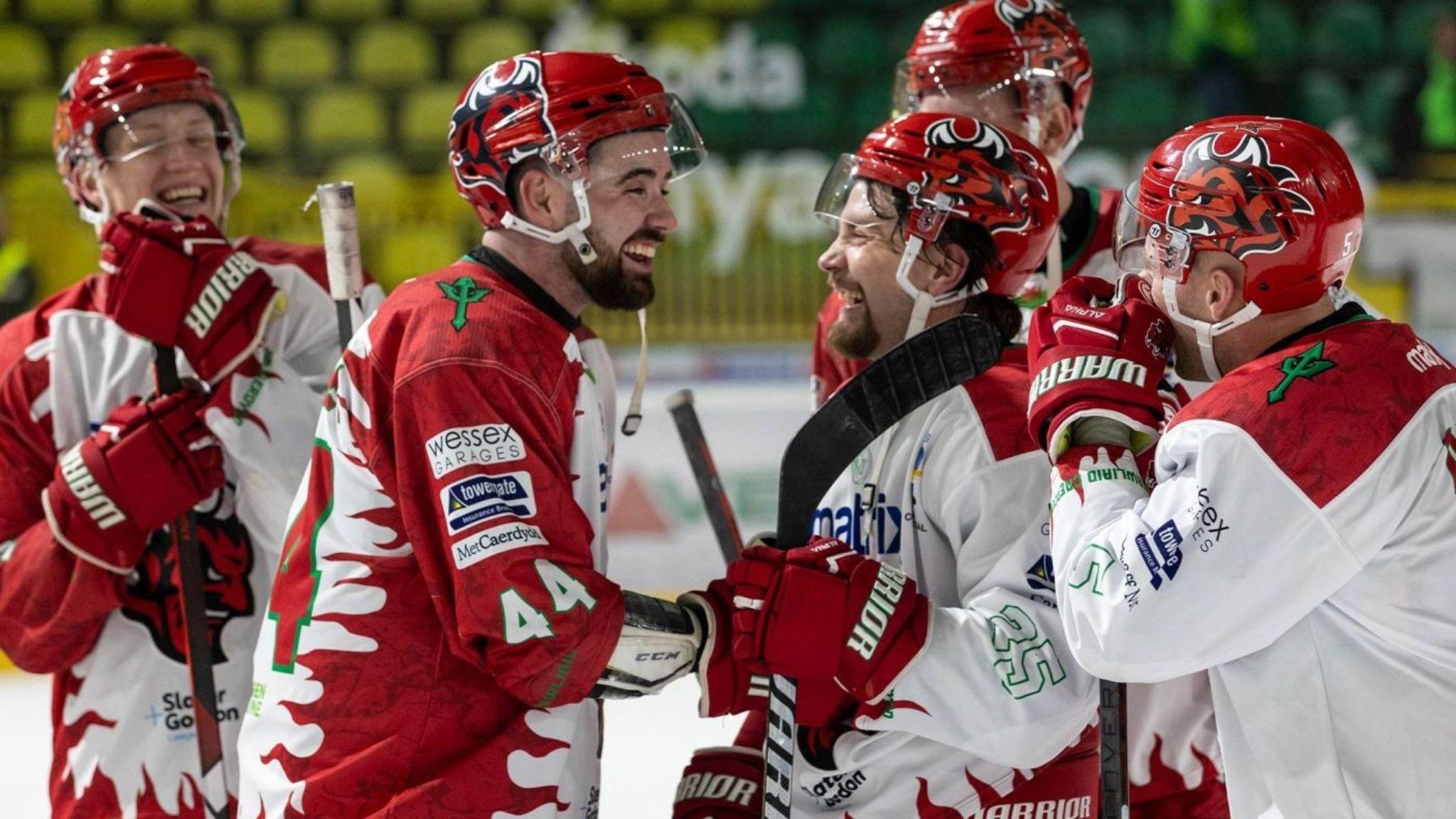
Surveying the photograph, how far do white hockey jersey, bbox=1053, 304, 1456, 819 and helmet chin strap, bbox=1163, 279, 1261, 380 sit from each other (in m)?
0.08

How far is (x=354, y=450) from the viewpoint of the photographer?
78.1 inches

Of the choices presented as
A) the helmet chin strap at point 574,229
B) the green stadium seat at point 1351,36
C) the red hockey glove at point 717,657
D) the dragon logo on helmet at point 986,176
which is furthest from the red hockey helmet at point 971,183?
the green stadium seat at point 1351,36

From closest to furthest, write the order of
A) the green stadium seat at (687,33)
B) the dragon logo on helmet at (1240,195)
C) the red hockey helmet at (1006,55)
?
the dragon logo on helmet at (1240,195)
the red hockey helmet at (1006,55)
the green stadium seat at (687,33)

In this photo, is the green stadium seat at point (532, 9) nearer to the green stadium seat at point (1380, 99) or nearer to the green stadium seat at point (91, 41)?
the green stadium seat at point (91, 41)

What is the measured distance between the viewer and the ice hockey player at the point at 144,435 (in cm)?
242

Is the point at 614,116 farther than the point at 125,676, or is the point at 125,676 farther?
the point at 125,676

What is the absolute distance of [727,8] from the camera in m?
7.77

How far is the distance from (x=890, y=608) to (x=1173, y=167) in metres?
0.58

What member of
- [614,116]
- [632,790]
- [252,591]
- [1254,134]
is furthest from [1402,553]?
[632,790]

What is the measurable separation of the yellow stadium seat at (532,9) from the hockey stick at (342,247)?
5.54 m

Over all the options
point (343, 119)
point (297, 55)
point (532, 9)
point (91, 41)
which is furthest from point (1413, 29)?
point (91, 41)

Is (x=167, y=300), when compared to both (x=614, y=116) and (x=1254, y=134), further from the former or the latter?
(x=1254, y=134)

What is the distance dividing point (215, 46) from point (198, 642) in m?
5.80

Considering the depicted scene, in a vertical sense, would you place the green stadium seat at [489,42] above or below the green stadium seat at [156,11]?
below
